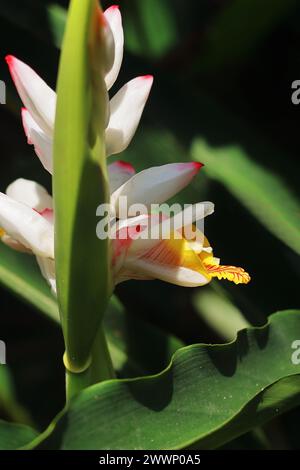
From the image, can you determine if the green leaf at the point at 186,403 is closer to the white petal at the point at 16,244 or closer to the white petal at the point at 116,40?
the white petal at the point at 16,244

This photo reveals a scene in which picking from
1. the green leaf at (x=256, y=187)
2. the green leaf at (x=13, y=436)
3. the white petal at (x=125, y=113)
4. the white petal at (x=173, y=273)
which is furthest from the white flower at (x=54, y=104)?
the green leaf at (x=256, y=187)

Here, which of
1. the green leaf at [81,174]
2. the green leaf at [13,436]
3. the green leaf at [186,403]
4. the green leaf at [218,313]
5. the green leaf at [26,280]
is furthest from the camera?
the green leaf at [218,313]

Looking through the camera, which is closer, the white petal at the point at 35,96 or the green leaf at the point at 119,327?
the white petal at the point at 35,96

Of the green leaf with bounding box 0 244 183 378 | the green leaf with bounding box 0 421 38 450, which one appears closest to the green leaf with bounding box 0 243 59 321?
the green leaf with bounding box 0 244 183 378

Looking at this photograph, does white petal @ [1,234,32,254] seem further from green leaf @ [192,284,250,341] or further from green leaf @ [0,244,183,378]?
green leaf @ [192,284,250,341]

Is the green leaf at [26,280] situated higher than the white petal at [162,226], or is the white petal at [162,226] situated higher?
the white petal at [162,226]

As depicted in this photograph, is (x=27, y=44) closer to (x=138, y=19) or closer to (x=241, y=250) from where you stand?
(x=241, y=250)

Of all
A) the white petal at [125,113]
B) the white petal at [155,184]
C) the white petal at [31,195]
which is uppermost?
the white petal at [125,113]
